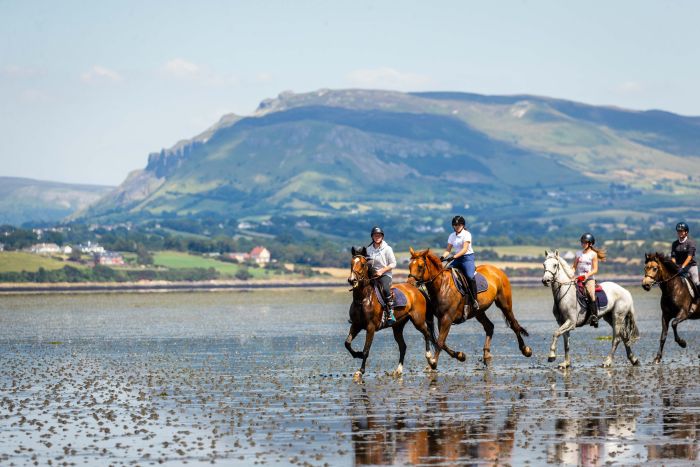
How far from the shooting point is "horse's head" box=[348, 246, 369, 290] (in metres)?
33.7

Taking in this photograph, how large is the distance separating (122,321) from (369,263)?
45.4 m

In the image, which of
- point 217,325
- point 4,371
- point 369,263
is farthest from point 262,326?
point 369,263

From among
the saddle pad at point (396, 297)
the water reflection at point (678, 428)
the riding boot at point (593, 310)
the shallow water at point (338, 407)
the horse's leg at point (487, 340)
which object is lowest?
the shallow water at point (338, 407)

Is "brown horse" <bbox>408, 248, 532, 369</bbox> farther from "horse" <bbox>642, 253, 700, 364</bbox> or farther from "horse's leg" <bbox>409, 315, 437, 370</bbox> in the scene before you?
"horse" <bbox>642, 253, 700, 364</bbox>

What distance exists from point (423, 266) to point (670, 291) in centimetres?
778

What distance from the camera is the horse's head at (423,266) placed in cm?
3497

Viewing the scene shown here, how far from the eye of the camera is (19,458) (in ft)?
73.5

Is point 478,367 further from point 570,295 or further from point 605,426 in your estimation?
point 605,426

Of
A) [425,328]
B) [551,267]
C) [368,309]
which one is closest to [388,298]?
[368,309]

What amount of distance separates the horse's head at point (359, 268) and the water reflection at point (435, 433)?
199 inches

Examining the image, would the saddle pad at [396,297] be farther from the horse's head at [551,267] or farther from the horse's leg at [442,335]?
the horse's head at [551,267]

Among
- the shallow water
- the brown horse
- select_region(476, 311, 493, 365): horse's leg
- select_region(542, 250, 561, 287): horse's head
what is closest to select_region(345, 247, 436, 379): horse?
the brown horse

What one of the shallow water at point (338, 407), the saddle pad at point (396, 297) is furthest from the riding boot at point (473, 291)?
the saddle pad at point (396, 297)

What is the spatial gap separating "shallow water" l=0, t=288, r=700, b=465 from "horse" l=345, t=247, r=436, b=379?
0.94 metres
